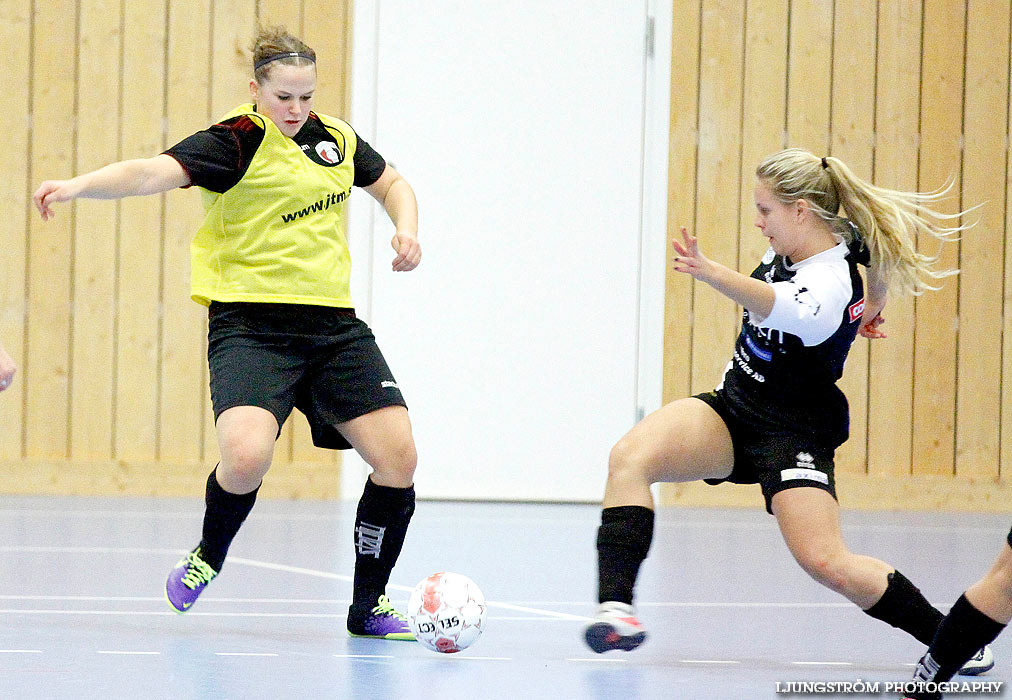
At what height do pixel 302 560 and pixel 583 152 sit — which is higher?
pixel 583 152

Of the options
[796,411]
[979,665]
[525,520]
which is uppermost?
[796,411]

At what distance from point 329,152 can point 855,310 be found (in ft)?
5.32

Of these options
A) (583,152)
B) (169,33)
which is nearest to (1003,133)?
(583,152)

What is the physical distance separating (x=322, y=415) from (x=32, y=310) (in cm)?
446

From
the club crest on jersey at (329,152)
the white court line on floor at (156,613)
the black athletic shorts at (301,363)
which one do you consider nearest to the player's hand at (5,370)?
the black athletic shorts at (301,363)

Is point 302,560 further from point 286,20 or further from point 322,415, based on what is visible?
point 286,20

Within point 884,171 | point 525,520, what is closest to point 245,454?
point 525,520

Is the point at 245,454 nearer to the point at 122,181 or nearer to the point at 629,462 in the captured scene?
the point at 122,181

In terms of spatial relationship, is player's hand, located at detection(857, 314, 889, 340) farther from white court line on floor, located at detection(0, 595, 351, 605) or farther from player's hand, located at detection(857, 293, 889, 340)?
white court line on floor, located at detection(0, 595, 351, 605)

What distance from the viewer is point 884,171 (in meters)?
7.87

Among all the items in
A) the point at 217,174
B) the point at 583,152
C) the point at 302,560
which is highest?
the point at 583,152

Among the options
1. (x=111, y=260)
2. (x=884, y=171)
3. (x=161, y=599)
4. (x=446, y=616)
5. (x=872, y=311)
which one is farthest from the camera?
(x=884, y=171)

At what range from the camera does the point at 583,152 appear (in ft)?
25.4

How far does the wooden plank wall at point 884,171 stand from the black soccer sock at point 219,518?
14.7 ft
